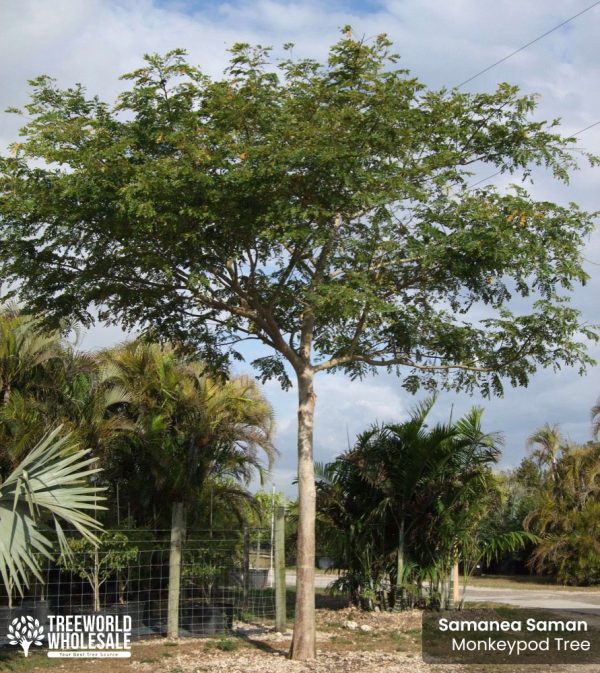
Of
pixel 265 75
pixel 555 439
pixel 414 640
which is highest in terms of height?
pixel 265 75

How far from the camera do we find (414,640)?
12195 mm

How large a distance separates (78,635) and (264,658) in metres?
2.63

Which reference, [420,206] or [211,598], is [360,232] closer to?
[420,206]

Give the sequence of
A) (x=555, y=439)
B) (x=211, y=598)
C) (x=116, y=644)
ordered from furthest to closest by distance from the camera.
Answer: (x=555, y=439), (x=211, y=598), (x=116, y=644)

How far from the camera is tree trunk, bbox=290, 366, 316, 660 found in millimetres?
10406

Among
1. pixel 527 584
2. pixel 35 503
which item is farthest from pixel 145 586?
pixel 527 584

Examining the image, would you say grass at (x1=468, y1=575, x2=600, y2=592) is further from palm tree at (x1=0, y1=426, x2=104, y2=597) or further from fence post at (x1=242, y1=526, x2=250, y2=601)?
palm tree at (x1=0, y1=426, x2=104, y2=597)

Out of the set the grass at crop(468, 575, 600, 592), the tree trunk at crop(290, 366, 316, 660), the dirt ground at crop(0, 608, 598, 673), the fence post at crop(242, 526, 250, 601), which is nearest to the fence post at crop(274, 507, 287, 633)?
the dirt ground at crop(0, 608, 598, 673)

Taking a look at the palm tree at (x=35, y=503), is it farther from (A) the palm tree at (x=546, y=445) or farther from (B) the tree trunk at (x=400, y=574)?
(A) the palm tree at (x=546, y=445)

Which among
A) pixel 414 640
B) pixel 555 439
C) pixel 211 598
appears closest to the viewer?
pixel 414 640

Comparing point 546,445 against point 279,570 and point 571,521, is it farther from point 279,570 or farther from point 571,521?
Answer: point 279,570

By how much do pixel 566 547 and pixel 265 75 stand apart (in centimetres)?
2036

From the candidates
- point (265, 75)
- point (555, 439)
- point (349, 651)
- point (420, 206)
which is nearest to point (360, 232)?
point (420, 206)

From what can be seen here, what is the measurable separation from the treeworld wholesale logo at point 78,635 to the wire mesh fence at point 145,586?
0.59ft
